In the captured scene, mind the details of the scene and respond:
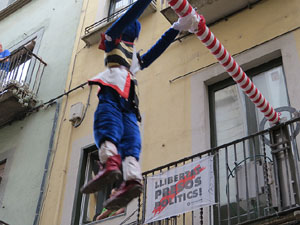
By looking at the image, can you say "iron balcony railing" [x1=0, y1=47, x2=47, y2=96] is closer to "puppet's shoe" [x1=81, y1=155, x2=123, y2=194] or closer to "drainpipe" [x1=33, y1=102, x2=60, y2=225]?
"drainpipe" [x1=33, y1=102, x2=60, y2=225]

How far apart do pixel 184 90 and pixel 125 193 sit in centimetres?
450

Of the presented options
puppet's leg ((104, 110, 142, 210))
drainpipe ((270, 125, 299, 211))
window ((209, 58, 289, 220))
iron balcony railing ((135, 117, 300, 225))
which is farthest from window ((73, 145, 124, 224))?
puppet's leg ((104, 110, 142, 210))

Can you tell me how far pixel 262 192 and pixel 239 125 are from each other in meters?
1.64

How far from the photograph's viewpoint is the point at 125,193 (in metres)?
4.34

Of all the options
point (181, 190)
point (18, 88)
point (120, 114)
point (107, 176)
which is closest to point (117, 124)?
point (120, 114)

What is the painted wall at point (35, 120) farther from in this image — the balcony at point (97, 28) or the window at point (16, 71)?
the balcony at point (97, 28)

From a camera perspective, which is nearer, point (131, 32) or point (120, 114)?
point (120, 114)

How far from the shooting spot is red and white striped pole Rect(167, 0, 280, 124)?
5.22 m

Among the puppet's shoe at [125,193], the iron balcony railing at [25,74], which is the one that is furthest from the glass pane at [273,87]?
the iron balcony railing at [25,74]

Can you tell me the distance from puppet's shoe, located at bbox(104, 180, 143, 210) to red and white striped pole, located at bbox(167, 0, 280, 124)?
1.83m

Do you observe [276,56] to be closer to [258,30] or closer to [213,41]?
[258,30]

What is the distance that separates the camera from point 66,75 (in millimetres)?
11188

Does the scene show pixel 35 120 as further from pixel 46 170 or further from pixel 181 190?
pixel 181 190

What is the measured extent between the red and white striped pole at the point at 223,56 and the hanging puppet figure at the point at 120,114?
0.17m
